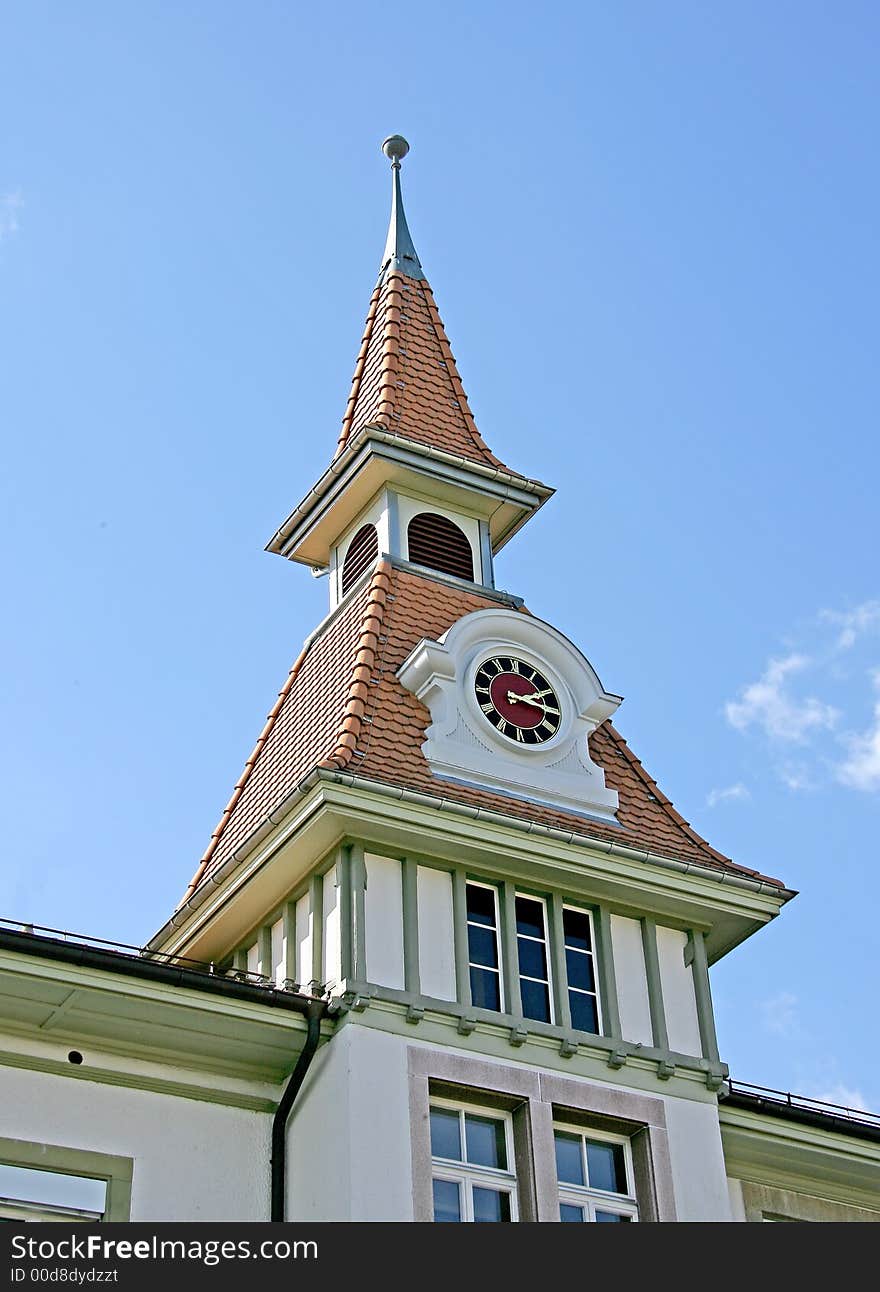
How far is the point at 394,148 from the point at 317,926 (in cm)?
1854

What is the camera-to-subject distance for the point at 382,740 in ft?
86.8

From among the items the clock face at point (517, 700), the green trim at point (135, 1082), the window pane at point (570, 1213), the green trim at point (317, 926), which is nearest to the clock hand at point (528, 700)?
the clock face at point (517, 700)

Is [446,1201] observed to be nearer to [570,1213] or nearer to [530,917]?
[570,1213]

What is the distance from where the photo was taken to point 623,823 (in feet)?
90.3

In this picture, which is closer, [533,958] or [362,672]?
[533,958]

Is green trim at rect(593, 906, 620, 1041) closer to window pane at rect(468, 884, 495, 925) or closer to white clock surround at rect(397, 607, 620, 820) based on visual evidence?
window pane at rect(468, 884, 495, 925)

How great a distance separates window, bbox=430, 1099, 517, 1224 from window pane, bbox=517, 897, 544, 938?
2483 mm

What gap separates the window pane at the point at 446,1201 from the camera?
22.7 meters

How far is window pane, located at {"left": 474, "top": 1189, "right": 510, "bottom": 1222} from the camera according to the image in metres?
23.0

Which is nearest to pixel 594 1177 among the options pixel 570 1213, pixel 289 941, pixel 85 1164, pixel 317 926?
pixel 570 1213

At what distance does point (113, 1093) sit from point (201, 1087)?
3.26ft

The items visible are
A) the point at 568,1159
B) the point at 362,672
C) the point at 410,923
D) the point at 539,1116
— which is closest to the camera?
the point at 539,1116

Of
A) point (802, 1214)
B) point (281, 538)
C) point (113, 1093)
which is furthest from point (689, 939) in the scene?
point (281, 538)

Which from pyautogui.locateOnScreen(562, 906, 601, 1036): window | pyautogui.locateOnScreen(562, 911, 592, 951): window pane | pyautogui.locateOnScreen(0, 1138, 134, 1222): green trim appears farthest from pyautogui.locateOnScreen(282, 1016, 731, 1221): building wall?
pyautogui.locateOnScreen(562, 911, 592, 951): window pane
